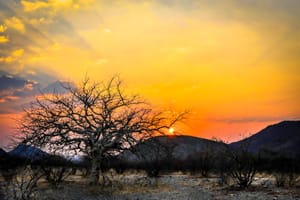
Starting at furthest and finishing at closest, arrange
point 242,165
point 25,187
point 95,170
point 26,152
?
1. point 95,170
2. point 26,152
3. point 242,165
4. point 25,187

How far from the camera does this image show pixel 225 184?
26.0 metres

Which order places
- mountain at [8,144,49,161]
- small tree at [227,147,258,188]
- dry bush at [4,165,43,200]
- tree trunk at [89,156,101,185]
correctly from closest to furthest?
dry bush at [4,165,43,200], small tree at [227,147,258,188], mountain at [8,144,49,161], tree trunk at [89,156,101,185]

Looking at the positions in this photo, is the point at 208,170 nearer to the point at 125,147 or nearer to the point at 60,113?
the point at 125,147

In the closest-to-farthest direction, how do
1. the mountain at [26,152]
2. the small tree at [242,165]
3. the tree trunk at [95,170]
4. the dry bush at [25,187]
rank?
1. the dry bush at [25,187]
2. the small tree at [242,165]
3. the mountain at [26,152]
4. the tree trunk at [95,170]

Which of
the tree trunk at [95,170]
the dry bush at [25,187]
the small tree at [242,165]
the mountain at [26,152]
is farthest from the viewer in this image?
the tree trunk at [95,170]

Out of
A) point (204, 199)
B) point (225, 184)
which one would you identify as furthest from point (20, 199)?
point (225, 184)

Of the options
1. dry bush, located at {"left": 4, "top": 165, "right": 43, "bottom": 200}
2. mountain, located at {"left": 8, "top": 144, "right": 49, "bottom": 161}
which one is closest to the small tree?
dry bush, located at {"left": 4, "top": 165, "right": 43, "bottom": 200}

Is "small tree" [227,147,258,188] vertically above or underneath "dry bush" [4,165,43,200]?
above

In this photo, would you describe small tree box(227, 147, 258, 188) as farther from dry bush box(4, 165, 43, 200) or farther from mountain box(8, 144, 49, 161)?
mountain box(8, 144, 49, 161)

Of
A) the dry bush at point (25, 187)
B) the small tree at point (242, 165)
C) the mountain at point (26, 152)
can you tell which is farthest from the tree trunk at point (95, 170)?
the small tree at point (242, 165)

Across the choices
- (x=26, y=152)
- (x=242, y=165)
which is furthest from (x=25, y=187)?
(x=242, y=165)

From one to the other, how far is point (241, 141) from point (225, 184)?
3183 millimetres

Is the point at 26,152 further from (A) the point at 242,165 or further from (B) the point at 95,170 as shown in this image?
(A) the point at 242,165

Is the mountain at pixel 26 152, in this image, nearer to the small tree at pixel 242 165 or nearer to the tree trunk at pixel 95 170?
the tree trunk at pixel 95 170
